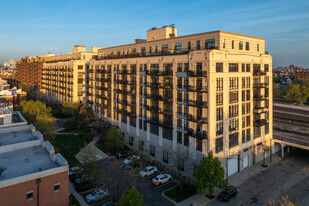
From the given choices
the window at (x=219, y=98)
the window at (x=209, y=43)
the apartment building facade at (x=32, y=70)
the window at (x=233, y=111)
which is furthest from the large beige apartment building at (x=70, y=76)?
the window at (x=233, y=111)

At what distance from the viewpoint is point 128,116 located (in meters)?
56.1

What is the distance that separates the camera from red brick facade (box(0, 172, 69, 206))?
22297 millimetres

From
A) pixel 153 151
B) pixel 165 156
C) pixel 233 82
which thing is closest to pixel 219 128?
pixel 233 82

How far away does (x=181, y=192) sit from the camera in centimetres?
3566

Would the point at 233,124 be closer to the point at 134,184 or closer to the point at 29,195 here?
the point at 134,184

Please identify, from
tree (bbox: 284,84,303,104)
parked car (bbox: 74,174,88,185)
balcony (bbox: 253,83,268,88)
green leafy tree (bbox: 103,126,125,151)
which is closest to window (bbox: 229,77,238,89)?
balcony (bbox: 253,83,268,88)

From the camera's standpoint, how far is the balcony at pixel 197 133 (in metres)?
36.5

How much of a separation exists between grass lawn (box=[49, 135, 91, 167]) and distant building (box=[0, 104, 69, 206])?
14.9 meters

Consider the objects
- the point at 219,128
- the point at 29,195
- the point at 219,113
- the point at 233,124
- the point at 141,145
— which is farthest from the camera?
the point at 141,145

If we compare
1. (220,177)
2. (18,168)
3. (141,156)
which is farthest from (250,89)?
(18,168)

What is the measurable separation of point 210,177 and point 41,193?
2216 centimetres

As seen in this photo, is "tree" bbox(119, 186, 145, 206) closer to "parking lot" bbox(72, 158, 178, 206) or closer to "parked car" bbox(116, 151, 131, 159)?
"parking lot" bbox(72, 158, 178, 206)

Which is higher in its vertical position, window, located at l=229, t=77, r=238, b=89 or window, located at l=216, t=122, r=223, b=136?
window, located at l=229, t=77, r=238, b=89

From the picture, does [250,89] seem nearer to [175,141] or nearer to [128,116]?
[175,141]
